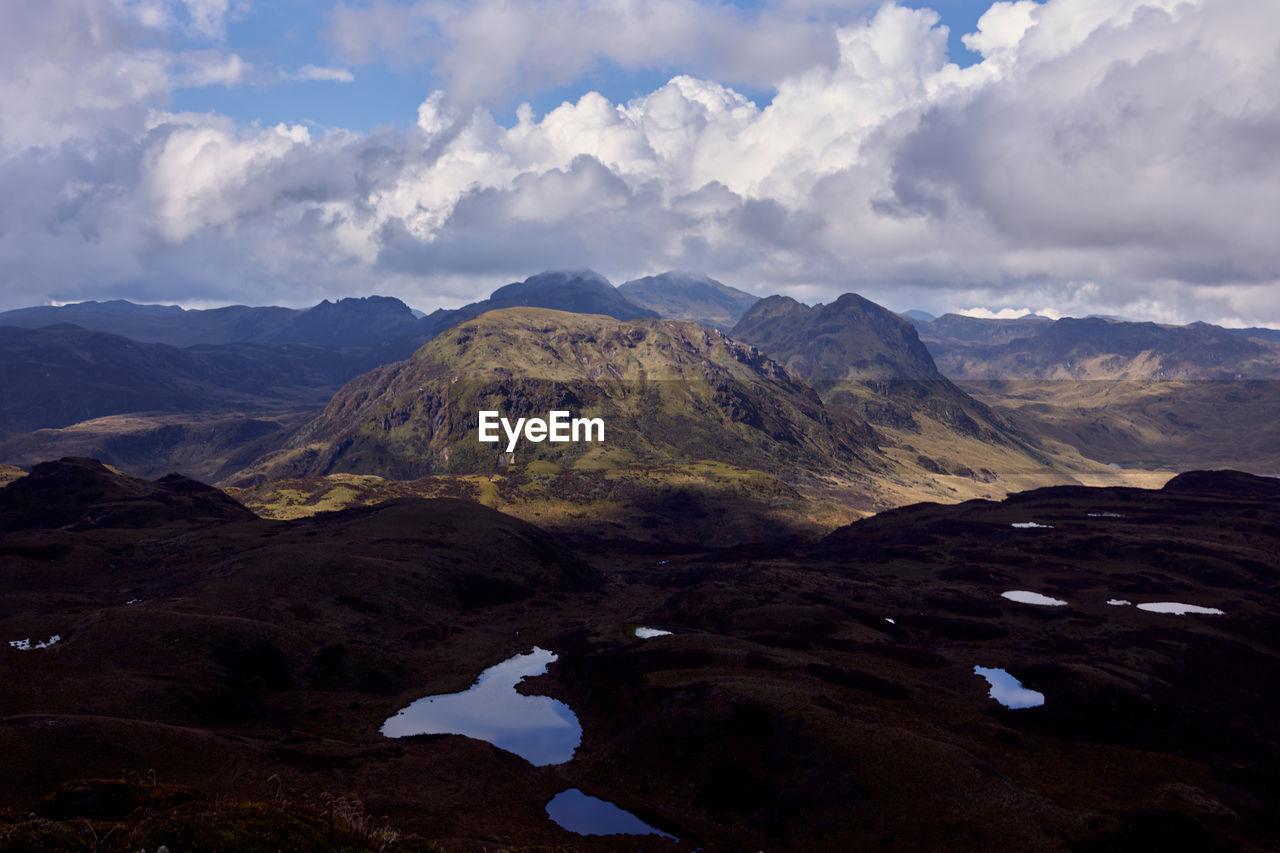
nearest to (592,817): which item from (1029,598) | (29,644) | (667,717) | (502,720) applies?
(667,717)

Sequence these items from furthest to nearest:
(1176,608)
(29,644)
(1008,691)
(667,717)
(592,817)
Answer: (1176,608), (1008,691), (29,644), (667,717), (592,817)

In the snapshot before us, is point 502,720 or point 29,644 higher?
point 29,644

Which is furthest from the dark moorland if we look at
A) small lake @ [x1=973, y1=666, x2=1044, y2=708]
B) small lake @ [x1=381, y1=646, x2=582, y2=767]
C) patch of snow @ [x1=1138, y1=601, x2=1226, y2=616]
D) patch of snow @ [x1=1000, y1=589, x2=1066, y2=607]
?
patch of snow @ [x1=1000, y1=589, x2=1066, y2=607]

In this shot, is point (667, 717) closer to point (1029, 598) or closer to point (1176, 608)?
point (1029, 598)

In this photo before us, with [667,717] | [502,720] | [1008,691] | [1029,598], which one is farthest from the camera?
[1029,598]

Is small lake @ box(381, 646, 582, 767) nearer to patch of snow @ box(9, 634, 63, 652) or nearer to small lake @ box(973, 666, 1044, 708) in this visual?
patch of snow @ box(9, 634, 63, 652)

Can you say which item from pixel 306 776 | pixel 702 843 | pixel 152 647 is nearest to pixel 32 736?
pixel 306 776
